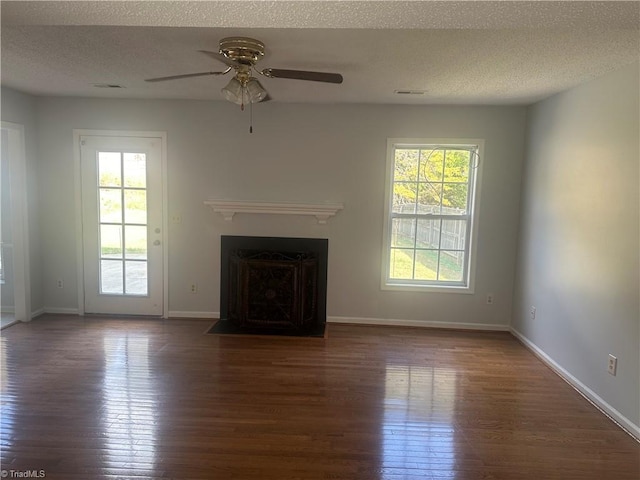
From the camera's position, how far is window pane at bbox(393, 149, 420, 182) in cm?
448

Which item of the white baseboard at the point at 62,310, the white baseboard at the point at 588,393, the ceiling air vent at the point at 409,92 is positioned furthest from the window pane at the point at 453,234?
the white baseboard at the point at 62,310

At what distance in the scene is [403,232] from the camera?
4586mm

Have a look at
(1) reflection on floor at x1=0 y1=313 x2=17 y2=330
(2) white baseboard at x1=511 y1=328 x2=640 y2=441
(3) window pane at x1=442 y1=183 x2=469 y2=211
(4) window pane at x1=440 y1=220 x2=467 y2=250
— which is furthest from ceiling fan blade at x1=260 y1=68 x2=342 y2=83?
(1) reflection on floor at x1=0 y1=313 x2=17 y2=330

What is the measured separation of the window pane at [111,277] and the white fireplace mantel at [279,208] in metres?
1.29

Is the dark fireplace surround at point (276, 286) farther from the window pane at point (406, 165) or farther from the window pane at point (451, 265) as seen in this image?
the window pane at point (451, 265)

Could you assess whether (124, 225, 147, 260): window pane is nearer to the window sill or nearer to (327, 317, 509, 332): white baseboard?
(327, 317, 509, 332): white baseboard

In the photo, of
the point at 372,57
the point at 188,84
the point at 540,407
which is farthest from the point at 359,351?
the point at 188,84

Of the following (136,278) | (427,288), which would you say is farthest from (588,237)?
(136,278)

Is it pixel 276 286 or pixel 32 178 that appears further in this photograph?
pixel 32 178

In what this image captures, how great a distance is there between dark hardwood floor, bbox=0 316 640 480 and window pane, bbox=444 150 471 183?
5.68ft

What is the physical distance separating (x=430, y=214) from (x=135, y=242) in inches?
128

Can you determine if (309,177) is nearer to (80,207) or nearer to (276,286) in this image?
(276,286)

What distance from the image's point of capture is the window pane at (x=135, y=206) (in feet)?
15.0

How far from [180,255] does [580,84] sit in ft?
13.4
